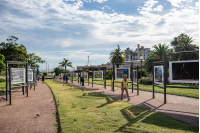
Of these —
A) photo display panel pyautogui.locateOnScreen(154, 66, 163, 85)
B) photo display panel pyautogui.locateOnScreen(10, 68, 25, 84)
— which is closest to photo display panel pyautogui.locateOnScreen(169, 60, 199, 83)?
photo display panel pyautogui.locateOnScreen(154, 66, 163, 85)

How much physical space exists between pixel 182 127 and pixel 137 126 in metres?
1.46

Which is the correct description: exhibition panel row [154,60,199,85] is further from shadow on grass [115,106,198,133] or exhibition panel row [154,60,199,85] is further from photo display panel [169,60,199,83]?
shadow on grass [115,106,198,133]

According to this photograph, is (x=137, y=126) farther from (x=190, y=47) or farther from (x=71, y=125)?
(x=190, y=47)

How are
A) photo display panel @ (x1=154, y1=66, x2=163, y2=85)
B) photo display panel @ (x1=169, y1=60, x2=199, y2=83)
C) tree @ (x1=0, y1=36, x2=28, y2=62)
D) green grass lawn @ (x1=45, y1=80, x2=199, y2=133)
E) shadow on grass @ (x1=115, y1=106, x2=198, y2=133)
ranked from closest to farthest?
1. green grass lawn @ (x1=45, y1=80, x2=199, y2=133)
2. shadow on grass @ (x1=115, y1=106, x2=198, y2=133)
3. photo display panel @ (x1=169, y1=60, x2=199, y2=83)
4. photo display panel @ (x1=154, y1=66, x2=163, y2=85)
5. tree @ (x1=0, y1=36, x2=28, y2=62)

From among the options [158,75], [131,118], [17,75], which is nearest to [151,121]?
[131,118]

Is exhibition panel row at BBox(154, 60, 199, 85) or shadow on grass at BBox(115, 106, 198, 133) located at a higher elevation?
exhibition panel row at BBox(154, 60, 199, 85)

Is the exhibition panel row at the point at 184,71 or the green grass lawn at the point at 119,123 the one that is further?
the exhibition panel row at the point at 184,71

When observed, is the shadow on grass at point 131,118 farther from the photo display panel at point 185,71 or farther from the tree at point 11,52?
the tree at point 11,52

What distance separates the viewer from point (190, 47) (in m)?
30.9

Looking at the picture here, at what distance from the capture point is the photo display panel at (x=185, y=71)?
8531mm

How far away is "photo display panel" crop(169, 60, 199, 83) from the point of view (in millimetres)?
8531

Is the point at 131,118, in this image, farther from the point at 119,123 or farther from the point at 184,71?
the point at 184,71

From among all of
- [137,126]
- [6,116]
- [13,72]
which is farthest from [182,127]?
[13,72]

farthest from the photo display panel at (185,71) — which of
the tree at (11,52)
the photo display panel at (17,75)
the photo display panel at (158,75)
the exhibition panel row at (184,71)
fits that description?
the tree at (11,52)
